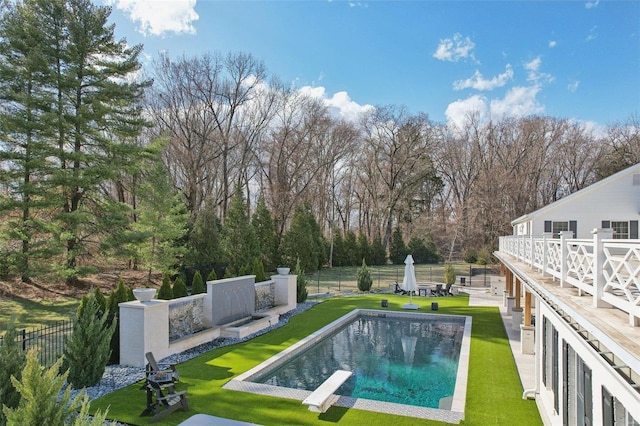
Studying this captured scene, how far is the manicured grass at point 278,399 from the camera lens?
7598 mm

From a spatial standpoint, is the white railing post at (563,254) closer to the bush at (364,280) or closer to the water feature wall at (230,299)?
the water feature wall at (230,299)

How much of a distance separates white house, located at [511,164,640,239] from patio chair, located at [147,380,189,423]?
16.3m

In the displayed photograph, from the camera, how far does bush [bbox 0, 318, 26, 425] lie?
6.06m

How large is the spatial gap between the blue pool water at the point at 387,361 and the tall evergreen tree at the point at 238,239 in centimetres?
1380

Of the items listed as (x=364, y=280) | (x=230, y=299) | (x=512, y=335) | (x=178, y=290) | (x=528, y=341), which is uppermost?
(x=178, y=290)

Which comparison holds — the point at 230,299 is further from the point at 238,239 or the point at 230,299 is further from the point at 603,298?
the point at 238,239

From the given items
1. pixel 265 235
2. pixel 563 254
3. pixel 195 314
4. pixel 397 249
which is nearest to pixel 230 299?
pixel 195 314

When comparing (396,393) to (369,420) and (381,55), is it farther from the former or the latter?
(381,55)

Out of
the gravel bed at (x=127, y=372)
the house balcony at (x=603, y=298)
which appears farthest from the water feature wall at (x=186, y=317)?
the house balcony at (x=603, y=298)

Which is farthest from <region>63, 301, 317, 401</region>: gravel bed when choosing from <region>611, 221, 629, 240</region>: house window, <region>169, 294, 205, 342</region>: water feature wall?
<region>611, 221, 629, 240</region>: house window

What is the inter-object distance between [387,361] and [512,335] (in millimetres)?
4928

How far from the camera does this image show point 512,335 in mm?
14055

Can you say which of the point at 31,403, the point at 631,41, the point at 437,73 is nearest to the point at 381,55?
the point at 437,73

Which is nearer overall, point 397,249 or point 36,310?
point 36,310
